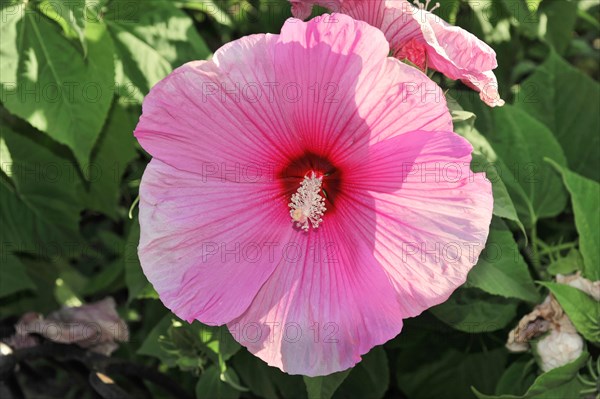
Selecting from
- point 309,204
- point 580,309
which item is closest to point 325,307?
point 309,204

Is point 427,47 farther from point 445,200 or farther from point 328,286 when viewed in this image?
point 328,286

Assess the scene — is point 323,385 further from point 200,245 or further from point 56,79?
point 56,79

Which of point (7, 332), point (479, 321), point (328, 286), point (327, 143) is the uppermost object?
point (327, 143)

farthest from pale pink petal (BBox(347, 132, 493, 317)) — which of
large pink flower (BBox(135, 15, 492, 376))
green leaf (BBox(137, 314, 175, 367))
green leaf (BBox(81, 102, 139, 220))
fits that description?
green leaf (BBox(81, 102, 139, 220))

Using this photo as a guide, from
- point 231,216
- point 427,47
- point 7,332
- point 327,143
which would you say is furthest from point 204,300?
point 7,332

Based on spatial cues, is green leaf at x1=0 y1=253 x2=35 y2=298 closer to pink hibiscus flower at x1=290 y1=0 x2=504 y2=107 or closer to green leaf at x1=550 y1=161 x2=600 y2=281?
pink hibiscus flower at x1=290 y1=0 x2=504 y2=107

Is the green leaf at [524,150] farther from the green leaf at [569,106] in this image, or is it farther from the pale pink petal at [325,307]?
the pale pink petal at [325,307]
